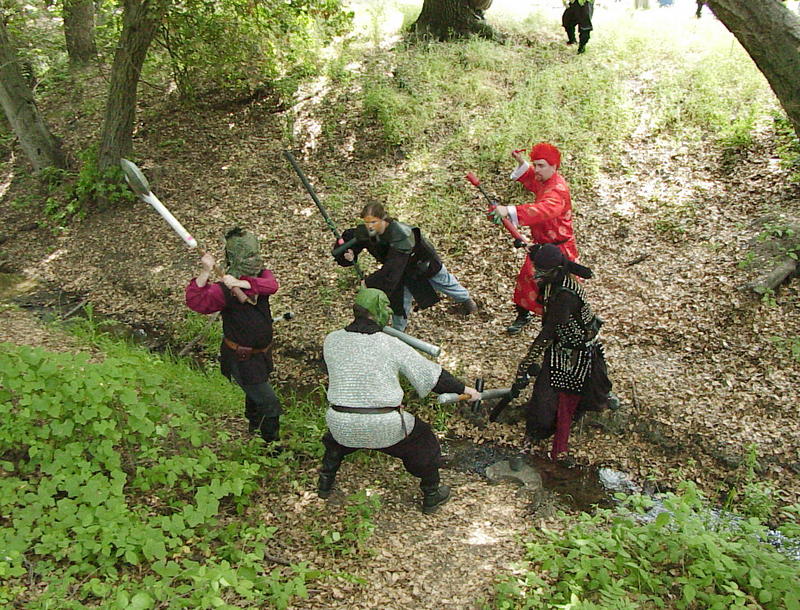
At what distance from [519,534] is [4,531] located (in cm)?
314

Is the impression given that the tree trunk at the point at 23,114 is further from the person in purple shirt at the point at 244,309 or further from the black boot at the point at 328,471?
the black boot at the point at 328,471

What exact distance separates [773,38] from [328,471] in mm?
4043

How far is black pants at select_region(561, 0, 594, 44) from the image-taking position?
1025cm

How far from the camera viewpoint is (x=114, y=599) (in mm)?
3020

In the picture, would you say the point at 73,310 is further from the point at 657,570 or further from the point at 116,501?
the point at 657,570

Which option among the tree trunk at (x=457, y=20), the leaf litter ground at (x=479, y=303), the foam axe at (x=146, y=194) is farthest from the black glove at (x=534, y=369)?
the tree trunk at (x=457, y=20)

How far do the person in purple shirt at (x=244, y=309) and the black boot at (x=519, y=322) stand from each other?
2798mm

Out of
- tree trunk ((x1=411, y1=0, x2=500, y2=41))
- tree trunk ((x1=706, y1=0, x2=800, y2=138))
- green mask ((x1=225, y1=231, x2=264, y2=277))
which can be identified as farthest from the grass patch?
Result: tree trunk ((x1=411, y1=0, x2=500, y2=41))

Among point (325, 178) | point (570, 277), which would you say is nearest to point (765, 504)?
point (570, 277)

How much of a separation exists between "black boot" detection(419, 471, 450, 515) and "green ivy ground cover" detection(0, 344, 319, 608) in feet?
3.30

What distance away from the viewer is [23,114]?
31.7 feet

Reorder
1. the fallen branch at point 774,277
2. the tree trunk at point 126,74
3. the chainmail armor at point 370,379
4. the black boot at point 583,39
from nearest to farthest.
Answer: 1. the chainmail armor at point 370,379
2. the fallen branch at point 774,277
3. the tree trunk at point 126,74
4. the black boot at point 583,39

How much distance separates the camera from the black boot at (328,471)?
3.91 meters

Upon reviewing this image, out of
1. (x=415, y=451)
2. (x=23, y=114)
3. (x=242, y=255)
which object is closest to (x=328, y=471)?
(x=415, y=451)
